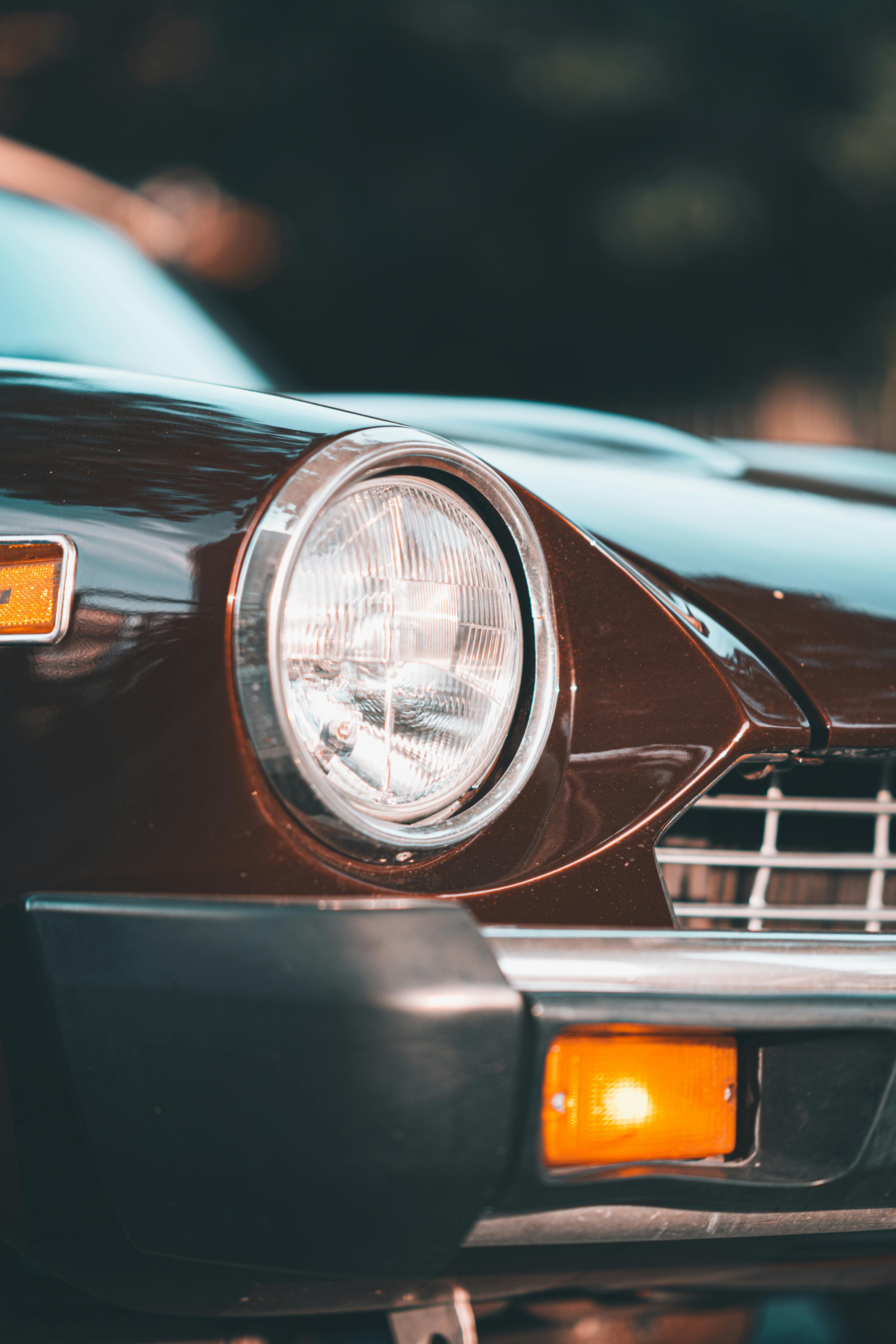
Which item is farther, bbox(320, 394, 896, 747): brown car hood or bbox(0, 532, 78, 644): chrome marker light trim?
bbox(320, 394, 896, 747): brown car hood

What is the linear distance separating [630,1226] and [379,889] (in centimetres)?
37

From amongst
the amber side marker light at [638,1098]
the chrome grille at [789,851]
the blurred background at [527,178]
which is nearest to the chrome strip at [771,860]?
the chrome grille at [789,851]

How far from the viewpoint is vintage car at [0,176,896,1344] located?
0.91 m

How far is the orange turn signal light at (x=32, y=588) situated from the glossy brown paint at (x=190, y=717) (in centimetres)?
2

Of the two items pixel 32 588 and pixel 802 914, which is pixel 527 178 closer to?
pixel 802 914

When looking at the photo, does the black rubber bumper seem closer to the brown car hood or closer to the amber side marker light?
the amber side marker light

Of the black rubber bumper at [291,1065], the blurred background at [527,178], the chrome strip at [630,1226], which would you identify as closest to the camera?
the black rubber bumper at [291,1065]

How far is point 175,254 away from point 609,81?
442 cm

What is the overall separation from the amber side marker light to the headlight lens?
0.78 ft

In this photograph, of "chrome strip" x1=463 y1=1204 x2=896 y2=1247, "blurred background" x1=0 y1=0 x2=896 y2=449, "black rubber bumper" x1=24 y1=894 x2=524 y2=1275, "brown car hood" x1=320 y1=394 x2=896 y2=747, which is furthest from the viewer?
"blurred background" x1=0 y1=0 x2=896 y2=449

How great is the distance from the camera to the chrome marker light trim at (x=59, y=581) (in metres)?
0.96

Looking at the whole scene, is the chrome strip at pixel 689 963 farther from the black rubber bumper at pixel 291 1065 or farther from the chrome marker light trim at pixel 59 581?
the chrome marker light trim at pixel 59 581

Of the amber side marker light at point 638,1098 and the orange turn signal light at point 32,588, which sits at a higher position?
the orange turn signal light at point 32,588

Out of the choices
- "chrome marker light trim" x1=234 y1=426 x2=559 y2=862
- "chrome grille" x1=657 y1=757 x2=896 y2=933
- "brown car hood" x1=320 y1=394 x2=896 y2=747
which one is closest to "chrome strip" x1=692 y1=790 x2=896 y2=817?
"chrome grille" x1=657 y1=757 x2=896 y2=933
